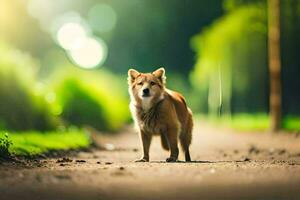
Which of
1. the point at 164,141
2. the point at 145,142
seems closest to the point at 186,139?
the point at 164,141

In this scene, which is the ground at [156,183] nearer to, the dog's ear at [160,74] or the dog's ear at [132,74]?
the dog's ear at [160,74]

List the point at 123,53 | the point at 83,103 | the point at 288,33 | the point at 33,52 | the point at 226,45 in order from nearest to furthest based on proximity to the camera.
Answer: the point at 83,103 < the point at 288,33 < the point at 226,45 < the point at 33,52 < the point at 123,53

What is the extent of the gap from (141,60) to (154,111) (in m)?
67.6

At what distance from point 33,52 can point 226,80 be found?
692 inches

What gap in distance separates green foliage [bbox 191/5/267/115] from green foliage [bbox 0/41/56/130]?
20.0m

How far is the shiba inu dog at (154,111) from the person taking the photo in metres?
15.1

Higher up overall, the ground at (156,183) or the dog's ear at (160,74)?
the dog's ear at (160,74)

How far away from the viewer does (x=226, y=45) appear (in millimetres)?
50500

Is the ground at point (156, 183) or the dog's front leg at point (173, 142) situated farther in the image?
the dog's front leg at point (173, 142)

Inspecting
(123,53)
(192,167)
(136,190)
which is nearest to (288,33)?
(192,167)

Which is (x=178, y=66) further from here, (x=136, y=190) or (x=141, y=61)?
(x=136, y=190)

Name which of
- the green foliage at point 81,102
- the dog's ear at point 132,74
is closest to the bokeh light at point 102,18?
the green foliage at point 81,102

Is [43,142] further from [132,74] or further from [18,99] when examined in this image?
[18,99]

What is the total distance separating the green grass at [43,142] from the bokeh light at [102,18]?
60.6 metres
